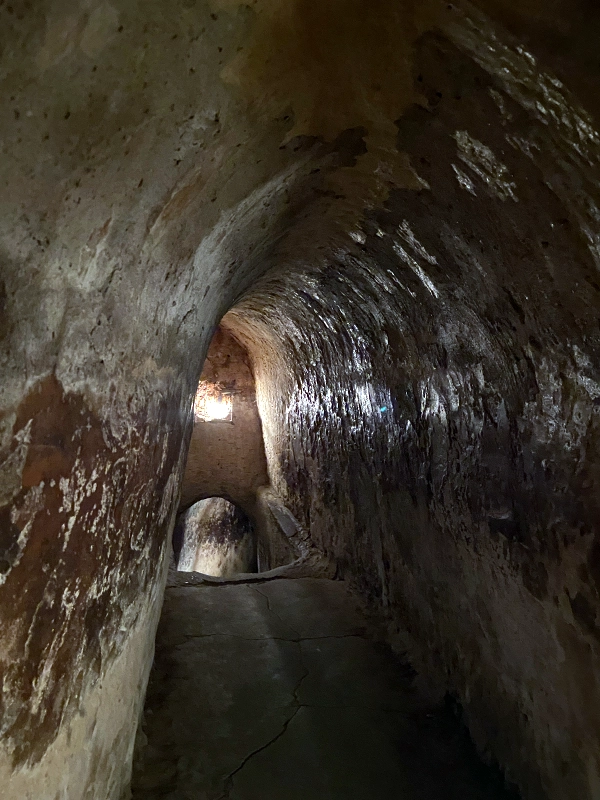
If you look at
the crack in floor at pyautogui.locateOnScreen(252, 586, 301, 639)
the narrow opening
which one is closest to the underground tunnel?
the crack in floor at pyautogui.locateOnScreen(252, 586, 301, 639)

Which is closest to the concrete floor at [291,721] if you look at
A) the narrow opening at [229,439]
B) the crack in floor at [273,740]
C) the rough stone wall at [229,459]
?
the crack in floor at [273,740]

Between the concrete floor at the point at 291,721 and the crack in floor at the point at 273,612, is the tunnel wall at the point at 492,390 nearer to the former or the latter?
the concrete floor at the point at 291,721

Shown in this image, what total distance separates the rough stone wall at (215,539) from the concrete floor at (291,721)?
6.43 metres

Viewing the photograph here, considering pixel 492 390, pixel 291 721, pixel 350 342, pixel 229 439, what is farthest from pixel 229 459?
pixel 492 390

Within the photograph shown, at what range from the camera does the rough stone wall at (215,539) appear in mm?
9867

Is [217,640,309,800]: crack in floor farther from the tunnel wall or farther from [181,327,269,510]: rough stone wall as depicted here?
[181,327,269,510]: rough stone wall

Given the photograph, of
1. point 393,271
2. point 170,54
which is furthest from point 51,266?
point 393,271

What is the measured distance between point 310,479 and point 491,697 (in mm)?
3073

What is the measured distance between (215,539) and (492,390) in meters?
9.41

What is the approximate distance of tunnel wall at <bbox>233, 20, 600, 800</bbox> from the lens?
1289mm

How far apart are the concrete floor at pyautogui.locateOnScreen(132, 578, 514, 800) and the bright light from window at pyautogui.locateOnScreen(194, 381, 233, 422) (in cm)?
450

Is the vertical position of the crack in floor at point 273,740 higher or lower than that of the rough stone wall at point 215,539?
lower

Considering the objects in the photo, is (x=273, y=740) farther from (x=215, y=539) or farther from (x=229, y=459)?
(x=215, y=539)

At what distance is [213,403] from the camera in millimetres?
7910
